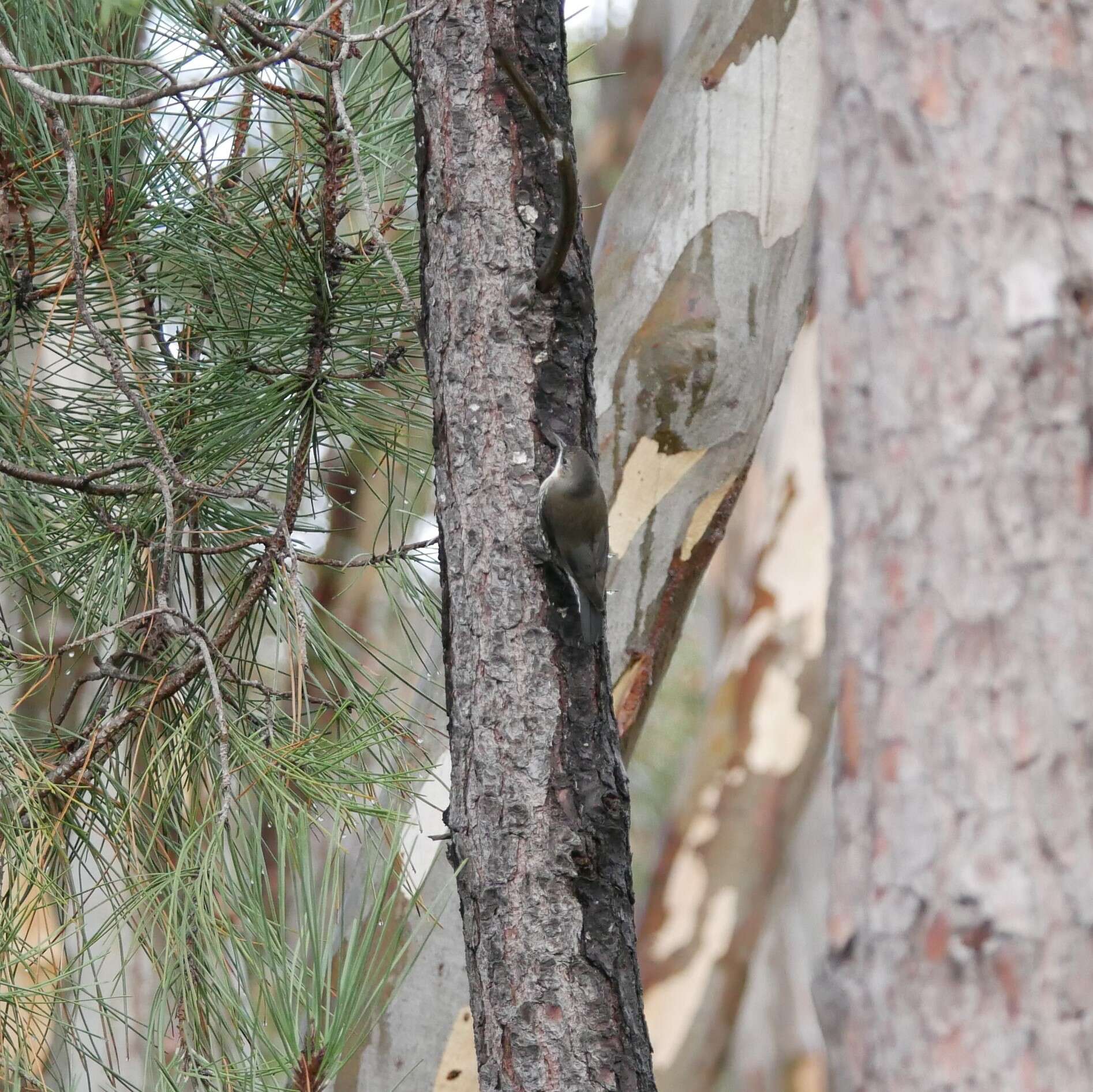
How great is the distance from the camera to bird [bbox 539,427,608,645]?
2.61 feet

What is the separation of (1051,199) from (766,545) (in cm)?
182

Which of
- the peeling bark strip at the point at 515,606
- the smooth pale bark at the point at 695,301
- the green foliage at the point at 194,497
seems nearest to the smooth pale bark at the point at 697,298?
the smooth pale bark at the point at 695,301

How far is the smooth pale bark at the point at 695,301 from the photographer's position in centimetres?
140

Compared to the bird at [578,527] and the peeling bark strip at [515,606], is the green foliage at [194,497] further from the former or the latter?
the bird at [578,527]

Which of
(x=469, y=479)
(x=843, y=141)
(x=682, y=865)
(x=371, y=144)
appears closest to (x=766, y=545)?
(x=682, y=865)

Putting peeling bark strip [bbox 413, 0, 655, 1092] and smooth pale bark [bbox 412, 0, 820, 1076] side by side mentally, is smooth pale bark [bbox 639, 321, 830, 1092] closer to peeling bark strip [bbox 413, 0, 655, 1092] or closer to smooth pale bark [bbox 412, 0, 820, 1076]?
smooth pale bark [bbox 412, 0, 820, 1076]

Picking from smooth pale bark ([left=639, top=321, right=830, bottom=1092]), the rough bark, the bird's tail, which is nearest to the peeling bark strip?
the bird's tail

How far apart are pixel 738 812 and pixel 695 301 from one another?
1.03 m

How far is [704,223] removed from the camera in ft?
4.78

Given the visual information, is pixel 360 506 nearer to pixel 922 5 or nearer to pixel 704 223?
pixel 704 223

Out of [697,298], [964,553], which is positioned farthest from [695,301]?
[964,553]

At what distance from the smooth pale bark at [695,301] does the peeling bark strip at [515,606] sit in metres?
0.52

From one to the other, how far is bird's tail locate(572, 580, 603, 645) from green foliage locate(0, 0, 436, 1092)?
7.5 inches

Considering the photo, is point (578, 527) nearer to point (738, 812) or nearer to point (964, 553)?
point (964, 553)
